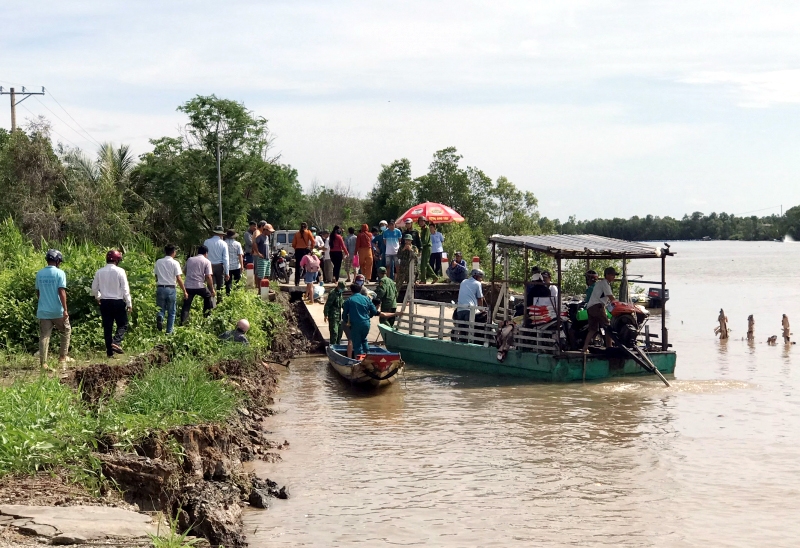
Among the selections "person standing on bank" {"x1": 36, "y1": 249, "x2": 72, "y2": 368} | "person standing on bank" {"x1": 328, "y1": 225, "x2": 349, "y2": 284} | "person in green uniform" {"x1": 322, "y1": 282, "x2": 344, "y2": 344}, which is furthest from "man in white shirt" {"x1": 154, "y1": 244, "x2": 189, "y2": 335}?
"person standing on bank" {"x1": 328, "y1": 225, "x2": 349, "y2": 284}

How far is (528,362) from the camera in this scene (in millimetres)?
17125

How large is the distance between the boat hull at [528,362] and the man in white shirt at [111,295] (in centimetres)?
710

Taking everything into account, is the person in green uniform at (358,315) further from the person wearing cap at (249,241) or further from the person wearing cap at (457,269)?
the person wearing cap at (457,269)

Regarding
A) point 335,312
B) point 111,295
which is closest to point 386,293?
point 335,312

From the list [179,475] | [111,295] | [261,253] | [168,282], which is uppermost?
[261,253]

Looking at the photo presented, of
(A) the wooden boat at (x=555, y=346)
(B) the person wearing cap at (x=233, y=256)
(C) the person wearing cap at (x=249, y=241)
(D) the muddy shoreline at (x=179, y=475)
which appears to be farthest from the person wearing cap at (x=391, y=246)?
(D) the muddy shoreline at (x=179, y=475)

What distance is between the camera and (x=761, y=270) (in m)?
86.9

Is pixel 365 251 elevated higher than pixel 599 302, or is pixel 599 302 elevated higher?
pixel 365 251

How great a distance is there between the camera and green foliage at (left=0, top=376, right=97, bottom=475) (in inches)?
309

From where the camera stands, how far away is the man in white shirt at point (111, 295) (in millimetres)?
13539

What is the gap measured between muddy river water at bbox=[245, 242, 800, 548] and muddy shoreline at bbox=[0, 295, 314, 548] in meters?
0.31

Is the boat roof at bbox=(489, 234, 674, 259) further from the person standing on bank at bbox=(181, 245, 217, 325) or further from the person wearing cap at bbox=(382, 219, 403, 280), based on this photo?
the person wearing cap at bbox=(382, 219, 403, 280)

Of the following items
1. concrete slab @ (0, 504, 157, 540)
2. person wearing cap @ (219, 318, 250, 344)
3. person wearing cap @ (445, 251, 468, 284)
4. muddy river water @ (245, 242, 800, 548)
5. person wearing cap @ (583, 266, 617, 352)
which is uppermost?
person wearing cap @ (445, 251, 468, 284)

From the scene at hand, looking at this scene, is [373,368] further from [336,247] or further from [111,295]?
[336,247]
